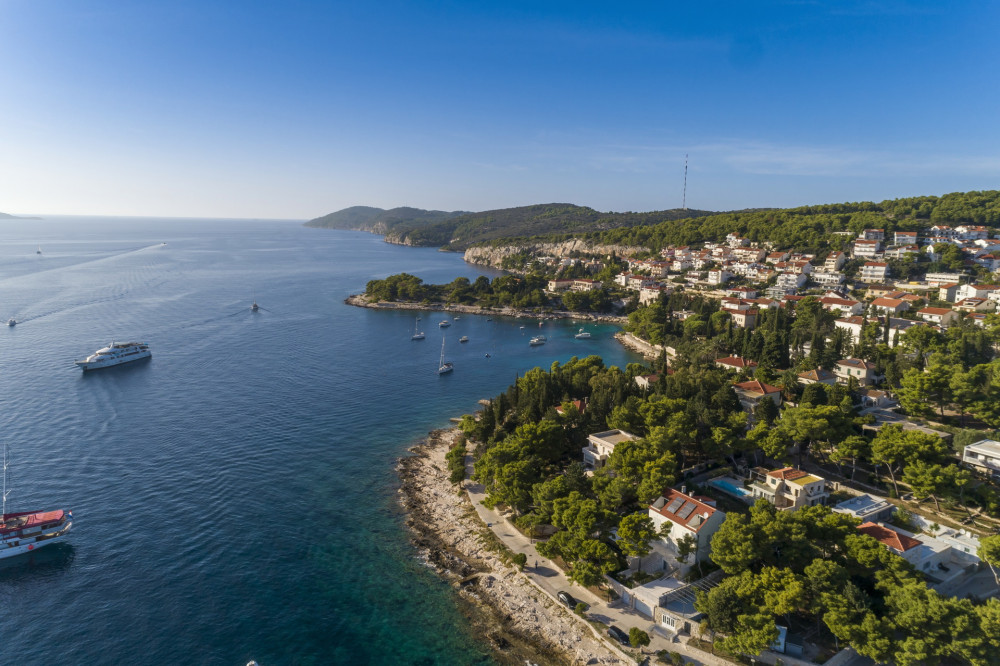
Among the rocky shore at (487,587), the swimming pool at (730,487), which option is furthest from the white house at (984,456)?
the rocky shore at (487,587)

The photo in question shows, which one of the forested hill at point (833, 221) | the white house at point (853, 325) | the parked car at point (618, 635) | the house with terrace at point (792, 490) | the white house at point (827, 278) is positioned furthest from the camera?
the forested hill at point (833, 221)

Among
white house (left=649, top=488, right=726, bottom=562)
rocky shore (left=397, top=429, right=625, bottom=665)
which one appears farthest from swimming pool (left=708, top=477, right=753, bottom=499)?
rocky shore (left=397, top=429, right=625, bottom=665)

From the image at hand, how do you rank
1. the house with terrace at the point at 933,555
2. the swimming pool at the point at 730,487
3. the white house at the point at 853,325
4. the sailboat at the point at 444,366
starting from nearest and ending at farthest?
the house with terrace at the point at 933,555 < the swimming pool at the point at 730,487 < the white house at the point at 853,325 < the sailboat at the point at 444,366

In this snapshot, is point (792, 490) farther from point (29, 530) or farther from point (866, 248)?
point (866, 248)

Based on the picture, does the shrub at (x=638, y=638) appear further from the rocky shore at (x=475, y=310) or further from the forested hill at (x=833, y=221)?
the forested hill at (x=833, y=221)

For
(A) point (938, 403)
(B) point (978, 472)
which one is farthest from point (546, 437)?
(A) point (938, 403)

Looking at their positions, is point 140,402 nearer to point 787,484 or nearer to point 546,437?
point 546,437
